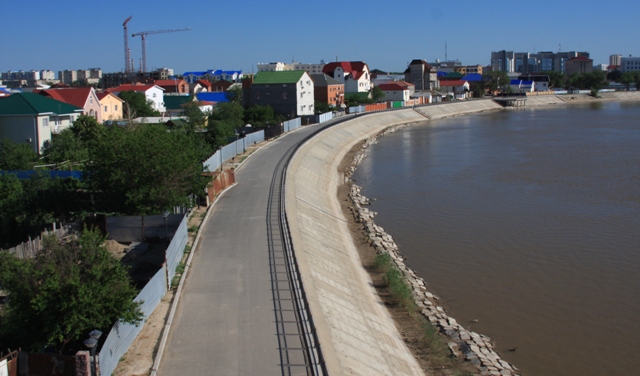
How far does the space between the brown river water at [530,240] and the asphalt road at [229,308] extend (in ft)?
14.1

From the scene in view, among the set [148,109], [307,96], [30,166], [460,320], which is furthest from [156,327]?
[307,96]

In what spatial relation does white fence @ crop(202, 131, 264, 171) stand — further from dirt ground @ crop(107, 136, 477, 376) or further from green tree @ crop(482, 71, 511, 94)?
green tree @ crop(482, 71, 511, 94)

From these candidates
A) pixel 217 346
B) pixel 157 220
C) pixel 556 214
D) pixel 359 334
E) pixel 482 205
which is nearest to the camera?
pixel 217 346

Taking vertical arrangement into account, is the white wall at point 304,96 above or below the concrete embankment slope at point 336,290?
above

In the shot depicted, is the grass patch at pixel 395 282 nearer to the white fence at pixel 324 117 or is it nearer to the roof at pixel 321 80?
the white fence at pixel 324 117

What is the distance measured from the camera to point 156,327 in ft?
36.6

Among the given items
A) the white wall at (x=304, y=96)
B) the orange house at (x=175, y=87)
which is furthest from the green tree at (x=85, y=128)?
the orange house at (x=175, y=87)

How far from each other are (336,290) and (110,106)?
32.9 m

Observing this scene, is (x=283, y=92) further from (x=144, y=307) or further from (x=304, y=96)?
(x=144, y=307)

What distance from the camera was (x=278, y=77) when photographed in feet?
178

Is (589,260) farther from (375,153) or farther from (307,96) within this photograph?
(307,96)

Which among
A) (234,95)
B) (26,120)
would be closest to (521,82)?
(234,95)

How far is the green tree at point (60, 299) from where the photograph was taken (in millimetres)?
9617

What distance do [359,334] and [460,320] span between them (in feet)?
9.38
